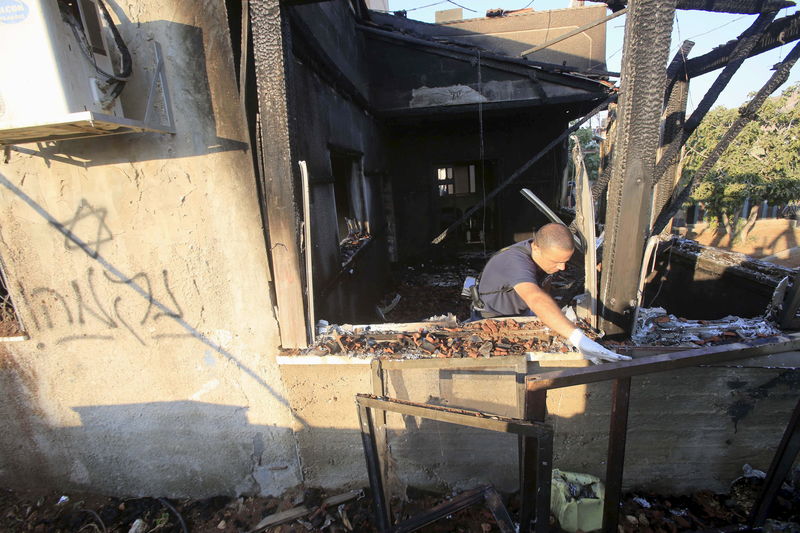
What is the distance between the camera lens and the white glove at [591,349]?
93.7 inches

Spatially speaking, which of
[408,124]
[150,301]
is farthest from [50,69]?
[408,124]

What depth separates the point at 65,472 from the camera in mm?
3533

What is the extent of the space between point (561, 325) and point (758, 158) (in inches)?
530

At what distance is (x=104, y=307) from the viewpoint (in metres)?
3.01

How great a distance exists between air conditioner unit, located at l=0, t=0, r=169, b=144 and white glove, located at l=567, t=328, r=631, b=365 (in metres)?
3.13

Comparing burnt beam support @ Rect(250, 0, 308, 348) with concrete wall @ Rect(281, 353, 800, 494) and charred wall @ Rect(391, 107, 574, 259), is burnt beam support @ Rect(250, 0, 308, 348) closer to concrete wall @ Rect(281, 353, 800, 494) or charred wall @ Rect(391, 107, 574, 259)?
concrete wall @ Rect(281, 353, 800, 494)

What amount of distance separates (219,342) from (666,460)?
3.85m

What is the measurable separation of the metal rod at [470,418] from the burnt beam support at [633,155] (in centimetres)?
128

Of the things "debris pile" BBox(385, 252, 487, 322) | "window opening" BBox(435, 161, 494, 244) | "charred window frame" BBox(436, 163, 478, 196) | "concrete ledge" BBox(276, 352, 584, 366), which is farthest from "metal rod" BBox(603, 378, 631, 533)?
"charred window frame" BBox(436, 163, 478, 196)

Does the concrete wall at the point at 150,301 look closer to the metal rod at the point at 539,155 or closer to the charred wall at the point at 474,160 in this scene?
the metal rod at the point at 539,155

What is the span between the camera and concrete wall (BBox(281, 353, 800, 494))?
2811 millimetres

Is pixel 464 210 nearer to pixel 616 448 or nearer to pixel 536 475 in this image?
pixel 616 448

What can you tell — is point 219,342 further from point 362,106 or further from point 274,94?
point 362,106

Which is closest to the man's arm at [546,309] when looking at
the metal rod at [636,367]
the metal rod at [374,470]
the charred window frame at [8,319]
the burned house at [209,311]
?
the burned house at [209,311]
